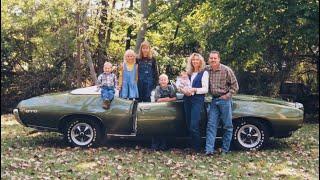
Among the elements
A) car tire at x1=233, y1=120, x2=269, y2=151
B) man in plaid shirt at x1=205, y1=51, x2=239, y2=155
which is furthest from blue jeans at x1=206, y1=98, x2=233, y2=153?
car tire at x1=233, y1=120, x2=269, y2=151

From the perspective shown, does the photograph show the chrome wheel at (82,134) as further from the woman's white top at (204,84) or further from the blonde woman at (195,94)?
the woman's white top at (204,84)

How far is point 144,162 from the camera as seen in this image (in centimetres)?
791

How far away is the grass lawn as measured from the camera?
7066 millimetres

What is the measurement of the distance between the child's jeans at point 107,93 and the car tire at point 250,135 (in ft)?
7.41

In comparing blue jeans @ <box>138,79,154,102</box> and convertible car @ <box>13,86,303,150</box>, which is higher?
blue jeans @ <box>138,79,154,102</box>

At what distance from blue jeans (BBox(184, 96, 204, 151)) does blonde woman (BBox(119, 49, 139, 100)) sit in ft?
3.62

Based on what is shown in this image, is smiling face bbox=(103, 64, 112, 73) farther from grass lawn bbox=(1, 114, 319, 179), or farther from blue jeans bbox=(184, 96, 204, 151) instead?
blue jeans bbox=(184, 96, 204, 151)

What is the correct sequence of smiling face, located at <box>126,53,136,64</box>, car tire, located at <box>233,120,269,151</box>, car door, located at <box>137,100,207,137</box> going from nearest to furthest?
car door, located at <box>137,100,207,137</box>, car tire, located at <box>233,120,269,151</box>, smiling face, located at <box>126,53,136,64</box>

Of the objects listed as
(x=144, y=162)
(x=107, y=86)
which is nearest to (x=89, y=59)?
(x=107, y=86)

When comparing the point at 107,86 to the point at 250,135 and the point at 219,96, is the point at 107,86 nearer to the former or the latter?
the point at 219,96

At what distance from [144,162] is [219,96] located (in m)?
1.68

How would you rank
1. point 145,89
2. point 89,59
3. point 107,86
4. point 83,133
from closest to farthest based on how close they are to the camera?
point 107,86, point 83,133, point 145,89, point 89,59

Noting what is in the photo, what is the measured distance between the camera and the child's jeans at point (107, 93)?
354 inches

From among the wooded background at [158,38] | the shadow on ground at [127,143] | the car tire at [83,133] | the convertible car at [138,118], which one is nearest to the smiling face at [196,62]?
the convertible car at [138,118]
